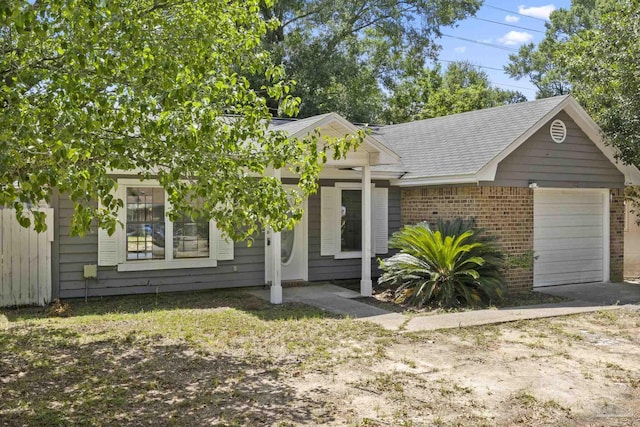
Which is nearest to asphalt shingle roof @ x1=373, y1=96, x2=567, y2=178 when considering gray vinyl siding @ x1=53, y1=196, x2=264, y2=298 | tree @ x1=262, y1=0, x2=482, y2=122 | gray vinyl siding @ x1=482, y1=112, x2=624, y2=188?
gray vinyl siding @ x1=482, y1=112, x2=624, y2=188

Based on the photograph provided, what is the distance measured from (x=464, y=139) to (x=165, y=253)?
23.0 ft

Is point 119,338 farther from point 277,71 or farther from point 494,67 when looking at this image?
point 494,67

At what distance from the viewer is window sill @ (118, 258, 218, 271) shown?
10.9 metres

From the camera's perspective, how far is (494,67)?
41344mm

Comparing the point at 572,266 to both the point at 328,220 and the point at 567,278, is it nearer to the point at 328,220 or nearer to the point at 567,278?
the point at 567,278

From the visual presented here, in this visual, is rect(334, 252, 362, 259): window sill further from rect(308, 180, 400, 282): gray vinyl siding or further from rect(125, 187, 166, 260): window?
rect(125, 187, 166, 260): window

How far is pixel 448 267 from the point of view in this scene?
34.4 ft

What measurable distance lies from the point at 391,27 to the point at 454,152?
15469mm

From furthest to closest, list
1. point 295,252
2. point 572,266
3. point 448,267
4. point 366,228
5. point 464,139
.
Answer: point 464,139
point 572,266
point 295,252
point 366,228
point 448,267

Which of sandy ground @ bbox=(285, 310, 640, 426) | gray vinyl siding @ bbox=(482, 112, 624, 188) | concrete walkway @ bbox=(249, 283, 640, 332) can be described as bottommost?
sandy ground @ bbox=(285, 310, 640, 426)

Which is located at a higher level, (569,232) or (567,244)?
(569,232)

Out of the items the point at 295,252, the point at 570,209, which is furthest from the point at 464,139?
the point at 295,252

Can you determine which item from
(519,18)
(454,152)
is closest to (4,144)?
(454,152)

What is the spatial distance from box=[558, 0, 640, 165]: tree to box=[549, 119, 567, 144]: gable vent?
0.95 meters
